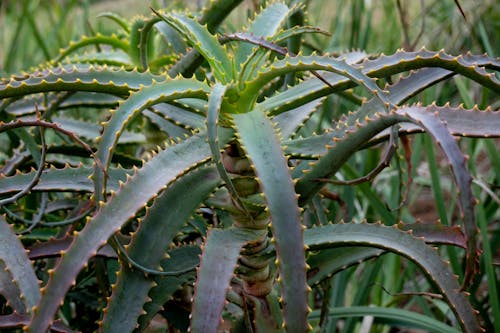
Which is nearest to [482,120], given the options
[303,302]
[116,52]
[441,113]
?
[441,113]


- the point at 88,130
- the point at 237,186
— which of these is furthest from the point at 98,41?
the point at 237,186

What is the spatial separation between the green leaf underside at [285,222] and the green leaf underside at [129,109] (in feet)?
0.30

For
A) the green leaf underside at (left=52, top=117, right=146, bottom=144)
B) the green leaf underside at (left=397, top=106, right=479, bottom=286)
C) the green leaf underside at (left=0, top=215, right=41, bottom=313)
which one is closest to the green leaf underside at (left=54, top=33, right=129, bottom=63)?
the green leaf underside at (left=52, top=117, right=146, bottom=144)

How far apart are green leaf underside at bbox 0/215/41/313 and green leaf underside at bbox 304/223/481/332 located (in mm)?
311

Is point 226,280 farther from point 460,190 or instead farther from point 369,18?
point 369,18

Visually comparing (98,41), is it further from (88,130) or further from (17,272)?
Result: (17,272)

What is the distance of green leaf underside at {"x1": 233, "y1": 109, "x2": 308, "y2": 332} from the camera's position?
0.66m

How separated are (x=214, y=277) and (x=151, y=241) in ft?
0.29

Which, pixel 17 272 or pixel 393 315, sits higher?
pixel 393 315

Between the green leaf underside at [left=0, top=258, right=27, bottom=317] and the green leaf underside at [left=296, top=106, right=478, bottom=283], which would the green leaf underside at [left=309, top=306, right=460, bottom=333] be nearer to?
the green leaf underside at [left=296, top=106, right=478, bottom=283]

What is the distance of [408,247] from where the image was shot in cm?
79

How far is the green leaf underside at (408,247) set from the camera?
0.78m

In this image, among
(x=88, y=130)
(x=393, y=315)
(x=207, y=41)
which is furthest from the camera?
(x=88, y=130)

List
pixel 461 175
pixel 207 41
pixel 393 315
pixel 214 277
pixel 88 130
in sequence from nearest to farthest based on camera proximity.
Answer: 1. pixel 461 175
2. pixel 214 277
3. pixel 207 41
4. pixel 393 315
5. pixel 88 130
